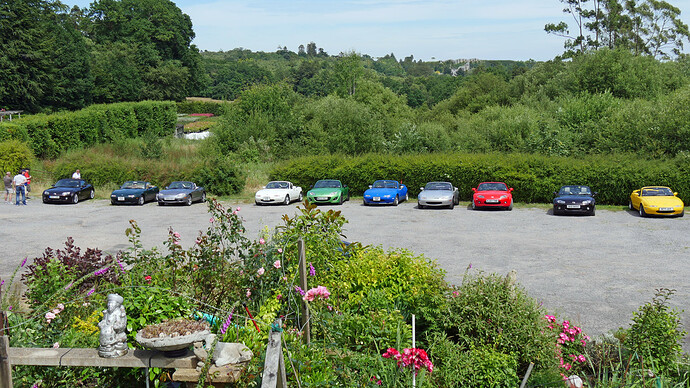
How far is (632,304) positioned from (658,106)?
25.6 metres

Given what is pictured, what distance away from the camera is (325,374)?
5.21 m

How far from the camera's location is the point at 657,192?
23844 mm

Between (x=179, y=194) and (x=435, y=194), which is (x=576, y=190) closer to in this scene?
(x=435, y=194)

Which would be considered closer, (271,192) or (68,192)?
(68,192)

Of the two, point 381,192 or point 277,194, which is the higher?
point 381,192

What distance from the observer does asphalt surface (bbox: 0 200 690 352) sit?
38.7ft

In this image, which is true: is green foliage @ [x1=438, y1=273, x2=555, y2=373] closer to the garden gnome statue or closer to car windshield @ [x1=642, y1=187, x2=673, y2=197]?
the garden gnome statue

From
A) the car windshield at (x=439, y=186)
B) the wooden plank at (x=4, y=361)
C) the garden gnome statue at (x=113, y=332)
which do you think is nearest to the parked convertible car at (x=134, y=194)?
the car windshield at (x=439, y=186)

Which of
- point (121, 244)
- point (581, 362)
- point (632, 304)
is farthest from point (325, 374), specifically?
point (121, 244)

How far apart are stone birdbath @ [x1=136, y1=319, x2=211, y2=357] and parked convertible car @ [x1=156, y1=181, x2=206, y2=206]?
23084 millimetres

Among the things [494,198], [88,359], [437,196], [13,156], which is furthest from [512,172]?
[13,156]

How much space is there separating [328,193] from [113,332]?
22.7 m

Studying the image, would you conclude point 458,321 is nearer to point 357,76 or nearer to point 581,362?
point 581,362

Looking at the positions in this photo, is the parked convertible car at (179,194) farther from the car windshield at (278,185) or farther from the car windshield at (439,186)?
the car windshield at (439,186)
